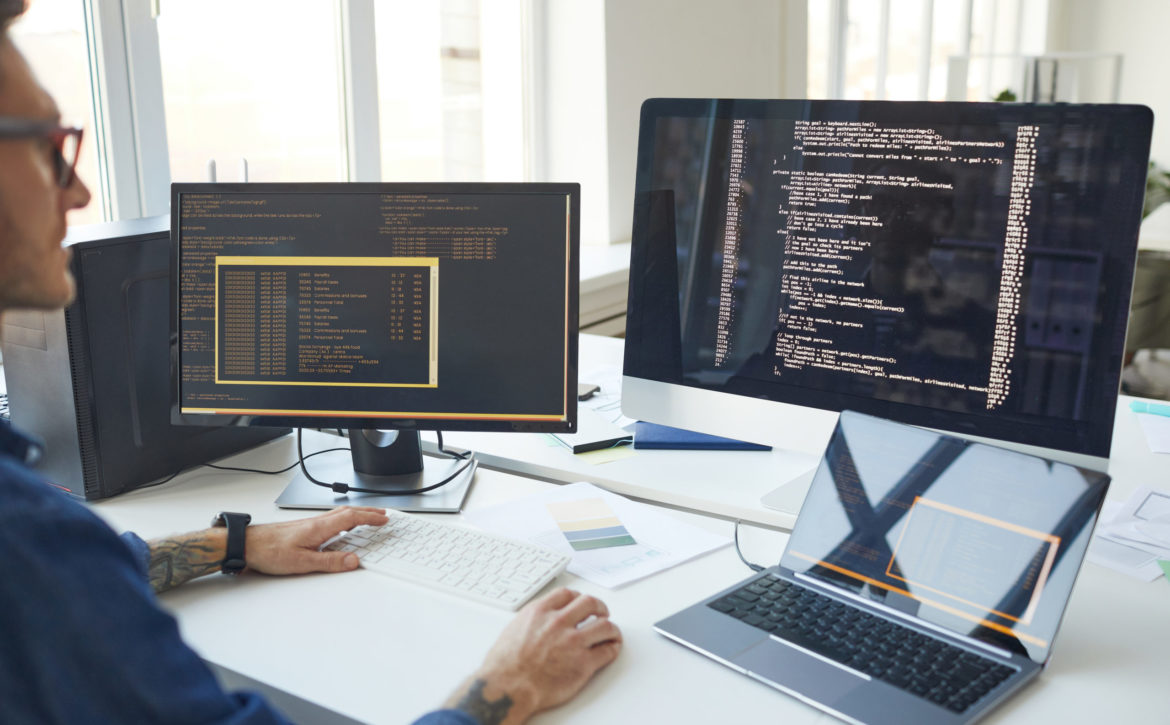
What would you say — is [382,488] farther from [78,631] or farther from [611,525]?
[78,631]

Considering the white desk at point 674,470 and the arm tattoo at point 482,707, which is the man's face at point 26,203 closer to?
the arm tattoo at point 482,707

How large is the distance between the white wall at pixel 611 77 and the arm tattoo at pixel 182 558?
7.84ft

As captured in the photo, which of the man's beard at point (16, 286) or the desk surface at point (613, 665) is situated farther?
the desk surface at point (613, 665)

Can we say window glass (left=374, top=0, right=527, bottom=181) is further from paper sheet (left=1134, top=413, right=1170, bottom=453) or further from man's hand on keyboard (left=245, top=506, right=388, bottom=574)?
paper sheet (left=1134, top=413, right=1170, bottom=453)

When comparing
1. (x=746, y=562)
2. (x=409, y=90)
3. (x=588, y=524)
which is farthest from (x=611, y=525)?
(x=409, y=90)

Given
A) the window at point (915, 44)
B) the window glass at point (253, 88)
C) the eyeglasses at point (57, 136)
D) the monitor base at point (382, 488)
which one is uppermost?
the window at point (915, 44)

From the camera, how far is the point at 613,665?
37.2 inches

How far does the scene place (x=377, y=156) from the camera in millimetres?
2803

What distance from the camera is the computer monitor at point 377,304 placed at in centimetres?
130

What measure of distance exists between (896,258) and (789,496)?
351 mm

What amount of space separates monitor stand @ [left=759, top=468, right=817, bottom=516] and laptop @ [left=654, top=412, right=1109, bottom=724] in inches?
6.3

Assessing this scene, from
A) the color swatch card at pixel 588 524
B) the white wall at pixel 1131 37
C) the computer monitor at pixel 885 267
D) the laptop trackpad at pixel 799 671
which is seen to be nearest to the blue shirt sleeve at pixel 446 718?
the laptop trackpad at pixel 799 671

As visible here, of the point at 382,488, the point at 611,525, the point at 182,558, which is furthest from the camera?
the point at 382,488

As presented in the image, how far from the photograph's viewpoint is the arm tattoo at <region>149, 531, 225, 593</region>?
3.65ft
